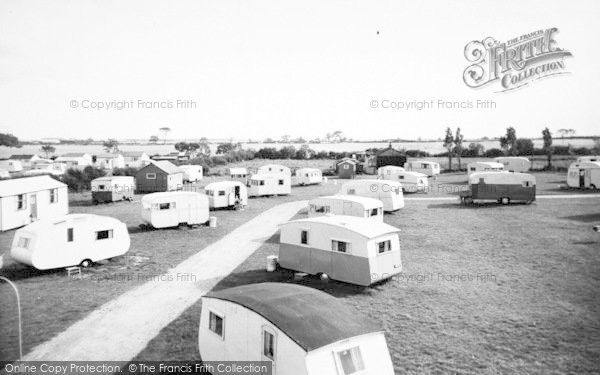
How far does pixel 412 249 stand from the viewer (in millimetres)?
22672

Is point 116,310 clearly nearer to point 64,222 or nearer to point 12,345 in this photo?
point 12,345

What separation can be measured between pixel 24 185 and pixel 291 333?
28213 mm

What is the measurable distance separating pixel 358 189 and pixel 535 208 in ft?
48.0

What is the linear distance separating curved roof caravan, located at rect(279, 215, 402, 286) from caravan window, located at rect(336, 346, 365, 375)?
7757 millimetres

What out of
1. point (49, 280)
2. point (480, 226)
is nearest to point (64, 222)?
point (49, 280)

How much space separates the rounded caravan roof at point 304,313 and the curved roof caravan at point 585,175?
149 feet

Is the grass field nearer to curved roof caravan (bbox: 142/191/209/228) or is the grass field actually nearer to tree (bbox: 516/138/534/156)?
curved roof caravan (bbox: 142/191/209/228)

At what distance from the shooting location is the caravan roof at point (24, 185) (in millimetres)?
27406

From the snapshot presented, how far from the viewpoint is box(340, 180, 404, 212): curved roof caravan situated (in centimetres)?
3328

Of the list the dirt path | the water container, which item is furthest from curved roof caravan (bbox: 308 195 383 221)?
the water container

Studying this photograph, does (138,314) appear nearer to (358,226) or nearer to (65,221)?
(65,221)

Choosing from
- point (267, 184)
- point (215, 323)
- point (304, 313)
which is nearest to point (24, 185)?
point (267, 184)

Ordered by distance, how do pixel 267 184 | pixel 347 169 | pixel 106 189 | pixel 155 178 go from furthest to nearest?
1. pixel 347 169
2. pixel 155 178
3. pixel 267 184
4. pixel 106 189

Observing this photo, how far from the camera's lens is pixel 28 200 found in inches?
1138
